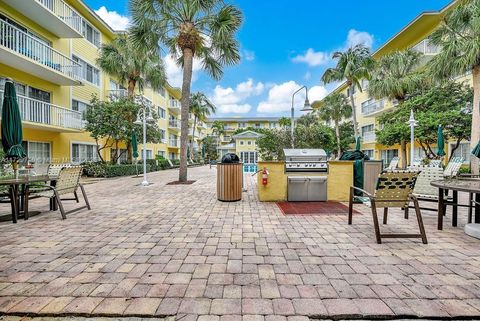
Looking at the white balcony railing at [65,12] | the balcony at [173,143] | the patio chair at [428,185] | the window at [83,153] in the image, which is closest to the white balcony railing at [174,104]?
the balcony at [173,143]

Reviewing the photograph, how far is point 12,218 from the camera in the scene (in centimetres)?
477

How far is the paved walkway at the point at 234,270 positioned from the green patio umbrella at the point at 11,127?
5.33ft

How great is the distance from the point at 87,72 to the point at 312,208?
1872cm

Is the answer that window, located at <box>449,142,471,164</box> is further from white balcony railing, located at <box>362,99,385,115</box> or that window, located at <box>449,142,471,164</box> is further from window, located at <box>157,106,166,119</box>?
window, located at <box>157,106,166,119</box>

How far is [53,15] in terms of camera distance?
12477 mm

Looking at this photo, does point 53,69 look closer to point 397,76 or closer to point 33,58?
point 33,58

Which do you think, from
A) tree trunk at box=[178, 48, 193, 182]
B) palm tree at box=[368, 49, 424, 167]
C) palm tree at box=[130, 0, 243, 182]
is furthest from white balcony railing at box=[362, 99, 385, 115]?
tree trunk at box=[178, 48, 193, 182]

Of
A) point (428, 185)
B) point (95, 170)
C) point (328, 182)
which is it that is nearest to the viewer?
point (428, 185)

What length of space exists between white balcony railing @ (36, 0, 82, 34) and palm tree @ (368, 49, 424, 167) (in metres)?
20.6

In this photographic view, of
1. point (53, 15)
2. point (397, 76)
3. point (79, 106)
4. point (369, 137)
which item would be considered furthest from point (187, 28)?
point (369, 137)

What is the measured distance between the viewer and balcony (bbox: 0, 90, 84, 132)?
11500 millimetres

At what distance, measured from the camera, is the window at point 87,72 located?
16.1 metres

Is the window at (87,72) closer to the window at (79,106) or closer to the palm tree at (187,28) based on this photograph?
the window at (79,106)

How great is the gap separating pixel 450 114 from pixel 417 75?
4.87 m
